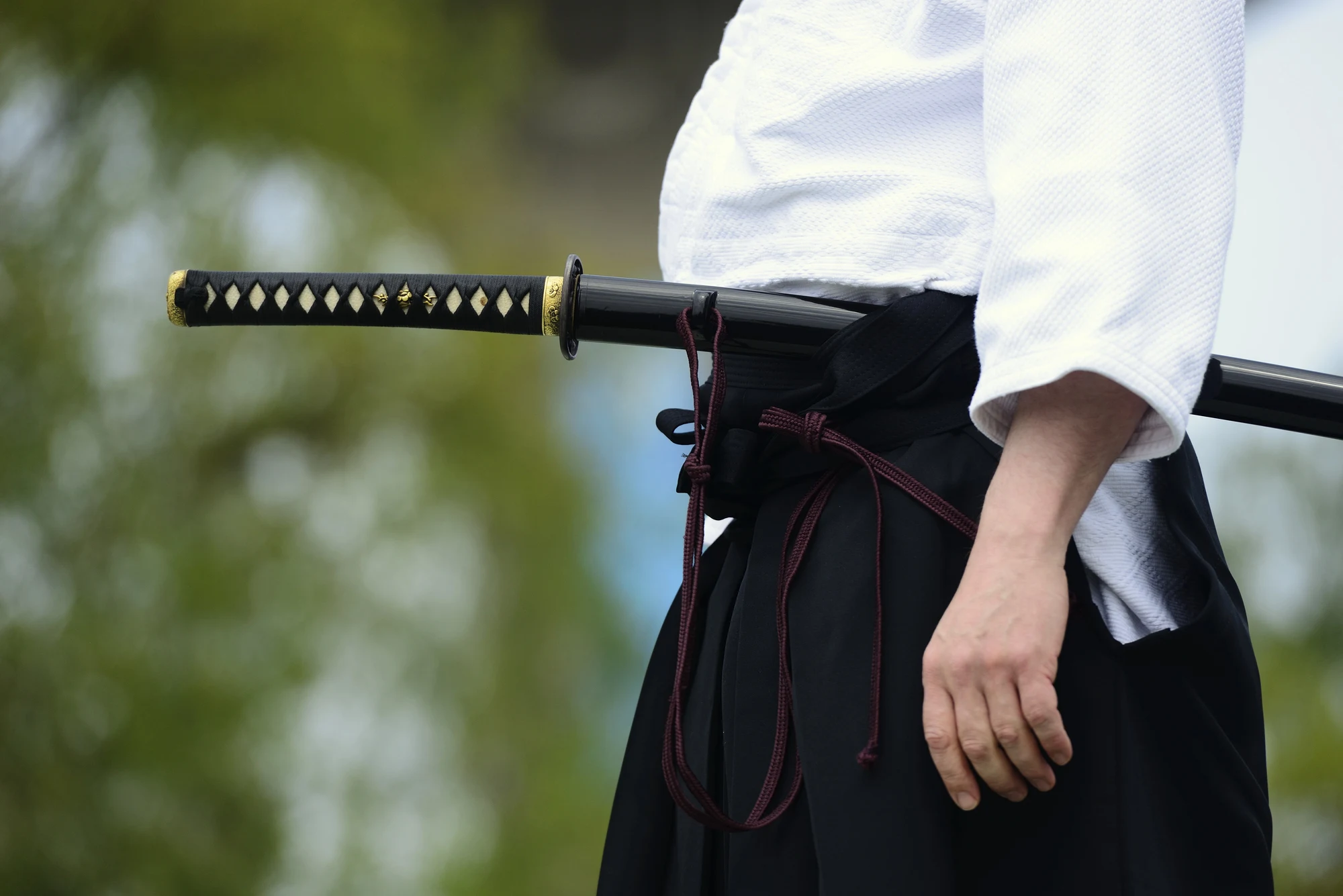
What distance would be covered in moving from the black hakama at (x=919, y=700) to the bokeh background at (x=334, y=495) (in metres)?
1.54

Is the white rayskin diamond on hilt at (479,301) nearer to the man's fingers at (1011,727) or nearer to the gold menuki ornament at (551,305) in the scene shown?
the gold menuki ornament at (551,305)

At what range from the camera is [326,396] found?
2010 mm

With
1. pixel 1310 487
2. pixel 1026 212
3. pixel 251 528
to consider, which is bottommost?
pixel 1026 212

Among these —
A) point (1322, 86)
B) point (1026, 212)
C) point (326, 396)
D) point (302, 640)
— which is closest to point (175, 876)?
point (302, 640)

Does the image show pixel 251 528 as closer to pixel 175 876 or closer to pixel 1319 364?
pixel 175 876

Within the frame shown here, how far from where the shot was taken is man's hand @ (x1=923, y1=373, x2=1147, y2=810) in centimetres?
Result: 36

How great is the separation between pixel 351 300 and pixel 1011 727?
0.35 metres

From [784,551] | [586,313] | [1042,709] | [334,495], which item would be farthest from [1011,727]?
[334,495]

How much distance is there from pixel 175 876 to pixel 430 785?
1.33 ft

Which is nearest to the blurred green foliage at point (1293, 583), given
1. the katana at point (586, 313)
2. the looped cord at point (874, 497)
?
the katana at point (586, 313)

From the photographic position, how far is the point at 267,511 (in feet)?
6.41

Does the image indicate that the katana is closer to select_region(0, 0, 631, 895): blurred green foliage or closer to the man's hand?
the man's hand

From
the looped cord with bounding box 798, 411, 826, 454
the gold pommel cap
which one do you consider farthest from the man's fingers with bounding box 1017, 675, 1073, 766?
the gold pommel cap

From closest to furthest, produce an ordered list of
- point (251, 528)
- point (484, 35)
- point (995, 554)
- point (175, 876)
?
point (995, 554), point (175, 876), point (251, 528), point (484, 35)
